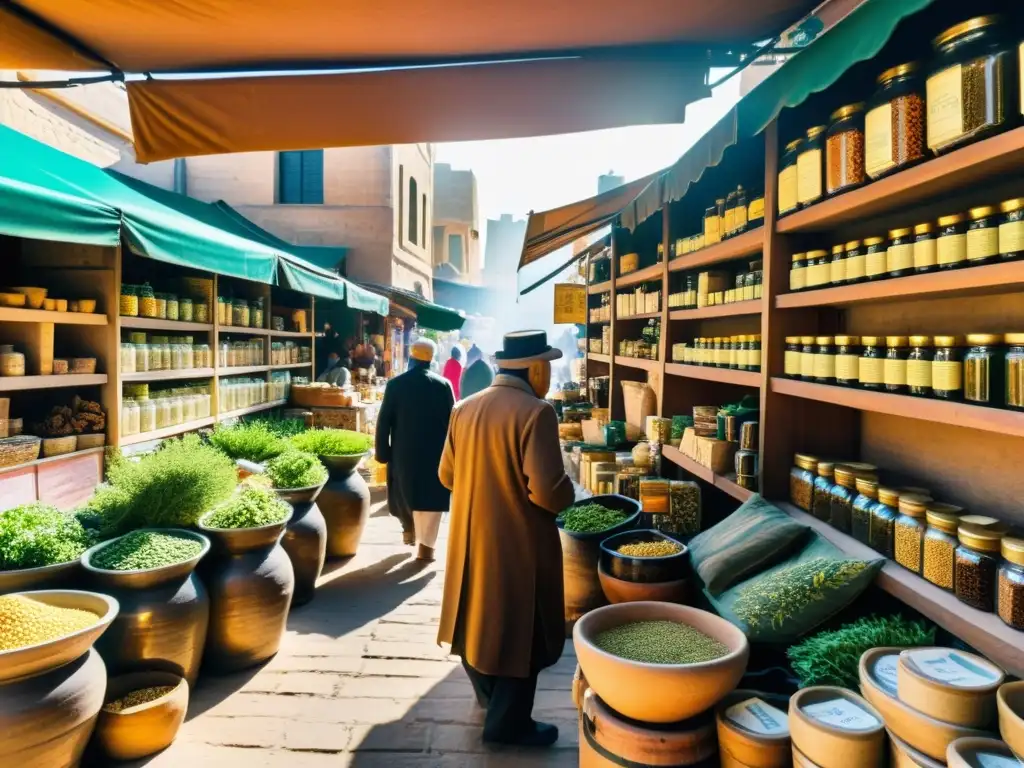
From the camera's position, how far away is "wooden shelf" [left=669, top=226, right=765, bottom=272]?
11.1 feet

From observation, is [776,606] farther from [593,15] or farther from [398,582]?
[398,582]

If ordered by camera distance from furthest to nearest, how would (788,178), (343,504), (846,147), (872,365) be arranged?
(343,504)
(788,178)
(846,147)
(872,365)

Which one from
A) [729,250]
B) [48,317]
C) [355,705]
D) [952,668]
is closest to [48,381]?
[48,317]

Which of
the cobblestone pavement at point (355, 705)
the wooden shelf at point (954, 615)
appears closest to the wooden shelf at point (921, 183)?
the wooden shelf at point (954, 615)

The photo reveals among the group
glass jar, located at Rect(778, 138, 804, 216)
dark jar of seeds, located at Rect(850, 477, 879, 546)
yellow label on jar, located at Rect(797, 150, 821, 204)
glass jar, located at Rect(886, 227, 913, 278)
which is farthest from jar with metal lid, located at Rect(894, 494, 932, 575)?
glass jar, located at Rect(778, 138, 804, 216)

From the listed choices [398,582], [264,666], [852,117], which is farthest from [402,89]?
[398,582]

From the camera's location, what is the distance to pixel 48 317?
13.7 feet

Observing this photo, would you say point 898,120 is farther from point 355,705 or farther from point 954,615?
point 355,705

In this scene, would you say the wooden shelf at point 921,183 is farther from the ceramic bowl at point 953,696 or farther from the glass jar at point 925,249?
the ceramic bowl at point 953,696

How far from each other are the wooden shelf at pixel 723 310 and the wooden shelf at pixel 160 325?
13.4 feet

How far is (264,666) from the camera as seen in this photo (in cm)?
364

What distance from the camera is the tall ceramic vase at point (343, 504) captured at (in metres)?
5.33

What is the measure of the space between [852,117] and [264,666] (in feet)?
12.8

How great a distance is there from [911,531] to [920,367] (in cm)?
58
